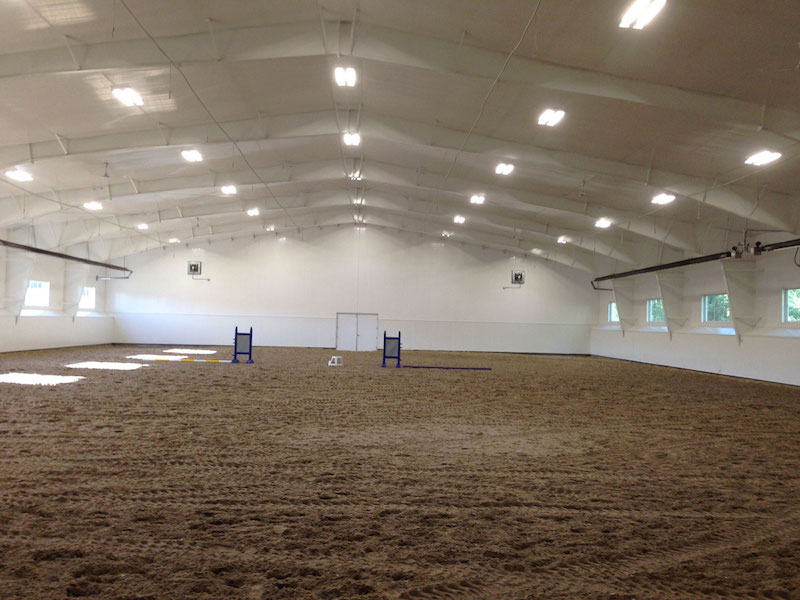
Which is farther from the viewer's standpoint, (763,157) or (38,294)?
(38,294)

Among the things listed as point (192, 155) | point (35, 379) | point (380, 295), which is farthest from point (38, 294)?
point (380, 295)

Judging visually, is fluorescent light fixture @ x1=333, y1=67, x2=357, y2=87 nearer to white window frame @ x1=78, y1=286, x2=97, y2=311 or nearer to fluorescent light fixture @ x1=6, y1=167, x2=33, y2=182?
fluorescent light fixture @ x1=6, y1=167, x2=33, y2=182

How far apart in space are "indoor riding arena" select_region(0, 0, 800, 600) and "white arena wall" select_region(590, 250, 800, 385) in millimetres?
123

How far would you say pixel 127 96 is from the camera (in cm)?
1013

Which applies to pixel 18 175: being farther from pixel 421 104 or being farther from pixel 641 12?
pixel 641 12

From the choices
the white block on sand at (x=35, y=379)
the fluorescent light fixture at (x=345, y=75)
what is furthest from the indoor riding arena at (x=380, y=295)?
the white block on sand at (x=35, y=379)

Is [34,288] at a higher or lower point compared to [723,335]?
higher

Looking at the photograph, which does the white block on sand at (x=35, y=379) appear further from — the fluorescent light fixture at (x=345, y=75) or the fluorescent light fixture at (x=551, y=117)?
the fluorescent light fixture at (x=551, y=117)

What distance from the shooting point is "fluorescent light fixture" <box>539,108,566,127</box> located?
10.5 meters

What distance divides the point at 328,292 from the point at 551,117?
1719 centimetres

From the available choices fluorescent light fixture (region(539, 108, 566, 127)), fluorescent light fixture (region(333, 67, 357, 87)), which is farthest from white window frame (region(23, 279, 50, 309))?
fluorescent light fixture (region(539, 108, 566, 127))

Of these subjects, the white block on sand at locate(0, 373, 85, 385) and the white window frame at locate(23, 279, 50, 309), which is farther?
the white window frame at locate(23, 279, 50, 309)

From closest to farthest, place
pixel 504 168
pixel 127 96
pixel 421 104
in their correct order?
pixel 127 96
pixel 421 104
pixel 504 168

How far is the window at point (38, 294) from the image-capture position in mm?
20267
